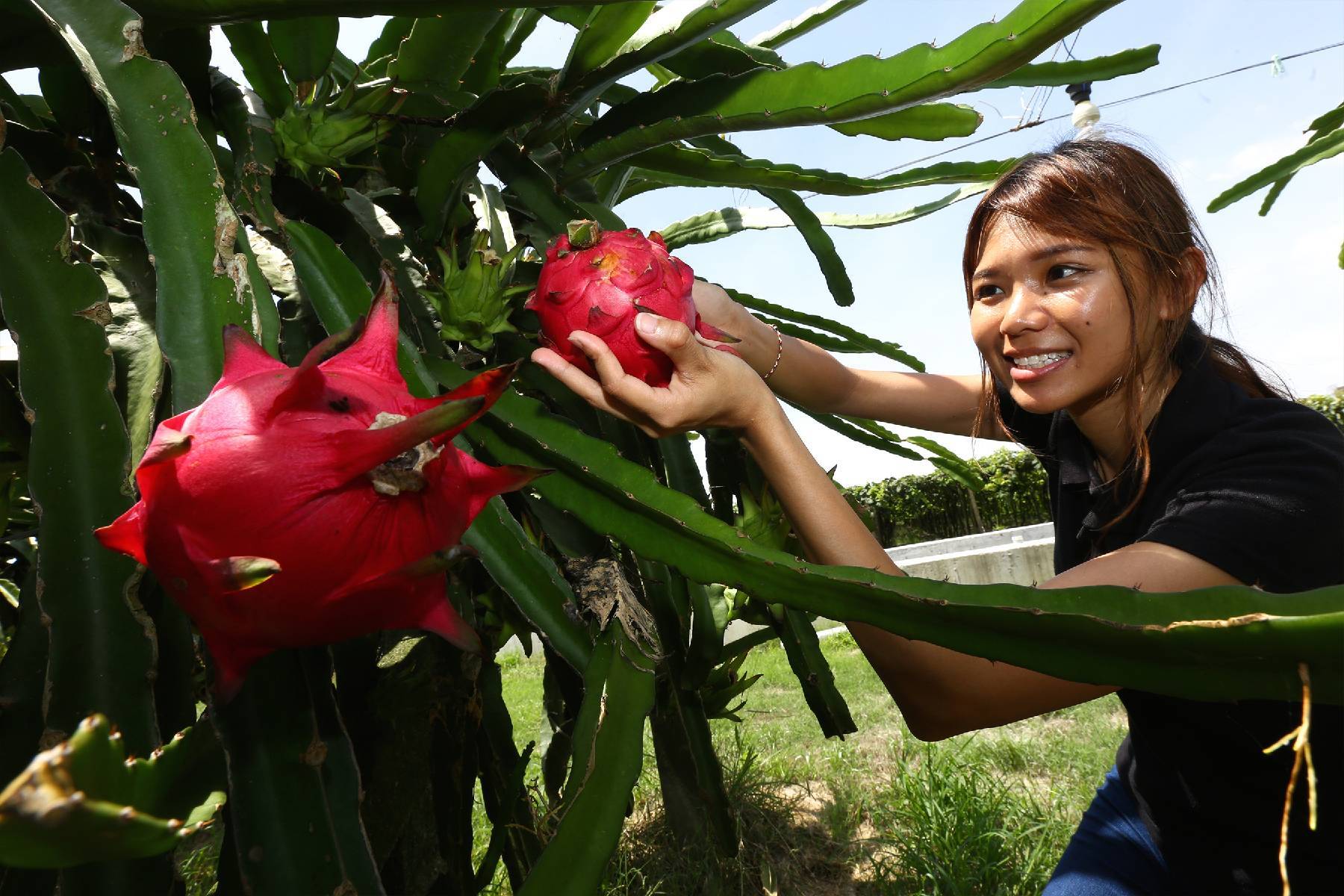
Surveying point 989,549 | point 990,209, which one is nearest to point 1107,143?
point 990,209

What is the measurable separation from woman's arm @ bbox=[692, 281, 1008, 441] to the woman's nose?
36cm

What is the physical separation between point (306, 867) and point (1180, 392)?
1.12 m

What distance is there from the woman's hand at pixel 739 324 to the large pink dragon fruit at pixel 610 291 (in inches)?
15.2

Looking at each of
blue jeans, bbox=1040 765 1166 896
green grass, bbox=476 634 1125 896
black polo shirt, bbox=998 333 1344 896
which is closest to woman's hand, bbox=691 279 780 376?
black polo shirt, bbox=998 333 1344 896

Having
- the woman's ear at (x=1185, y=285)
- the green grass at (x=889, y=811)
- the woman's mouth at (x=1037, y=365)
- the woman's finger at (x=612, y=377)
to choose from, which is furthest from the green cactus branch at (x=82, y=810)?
the green grass at (x=889, y=811)

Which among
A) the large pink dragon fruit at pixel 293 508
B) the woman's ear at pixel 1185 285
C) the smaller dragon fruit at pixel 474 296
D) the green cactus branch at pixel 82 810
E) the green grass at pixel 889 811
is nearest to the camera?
the green cactus branch at pixel 82 810

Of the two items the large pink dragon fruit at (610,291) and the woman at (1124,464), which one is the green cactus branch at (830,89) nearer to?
the woman at (1124,464)

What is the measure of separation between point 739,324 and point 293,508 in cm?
95

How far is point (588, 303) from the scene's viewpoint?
811 mm

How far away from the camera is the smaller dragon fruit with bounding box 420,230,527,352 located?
0.97 meters

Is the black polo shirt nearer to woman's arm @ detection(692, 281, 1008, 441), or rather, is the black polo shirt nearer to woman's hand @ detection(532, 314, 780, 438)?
woman's arm @ detection(692, 281, 1008, 441)

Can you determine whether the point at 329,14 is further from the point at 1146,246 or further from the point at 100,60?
the point at 1146,246

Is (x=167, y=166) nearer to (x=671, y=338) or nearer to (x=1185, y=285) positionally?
(x=671, y=338)

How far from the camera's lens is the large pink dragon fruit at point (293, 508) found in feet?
1.44
